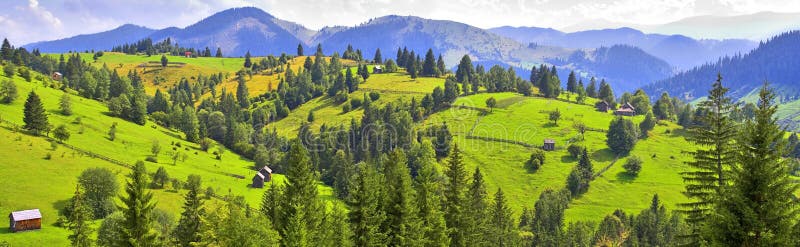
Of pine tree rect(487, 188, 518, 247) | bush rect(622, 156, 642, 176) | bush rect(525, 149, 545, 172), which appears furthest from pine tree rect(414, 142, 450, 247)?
bush rect(622, 156, 642, 176)

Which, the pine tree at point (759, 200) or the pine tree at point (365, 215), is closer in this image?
the pine tree at point (759, 200)

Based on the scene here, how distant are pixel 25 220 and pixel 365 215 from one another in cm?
5796

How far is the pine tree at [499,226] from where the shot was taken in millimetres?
70781

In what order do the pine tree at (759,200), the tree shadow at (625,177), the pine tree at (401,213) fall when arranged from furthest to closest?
1. the tree shadow at (625,177)
2. the pine tree at (401,213)
3. the pine tree at (759,200)

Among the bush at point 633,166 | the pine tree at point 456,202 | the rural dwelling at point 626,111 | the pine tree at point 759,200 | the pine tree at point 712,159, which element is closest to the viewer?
the pine tree at point 759,200

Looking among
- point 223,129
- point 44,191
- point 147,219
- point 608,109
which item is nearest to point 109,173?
point 44,191

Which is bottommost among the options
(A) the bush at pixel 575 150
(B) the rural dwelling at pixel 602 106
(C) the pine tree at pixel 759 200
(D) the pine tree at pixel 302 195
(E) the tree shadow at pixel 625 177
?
(E) the tree shadow at pixel 625 177

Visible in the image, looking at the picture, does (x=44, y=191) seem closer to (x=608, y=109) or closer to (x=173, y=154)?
(x=173, y=154)

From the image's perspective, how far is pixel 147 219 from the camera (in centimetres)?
3784

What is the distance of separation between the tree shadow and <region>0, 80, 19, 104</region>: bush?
15711cm

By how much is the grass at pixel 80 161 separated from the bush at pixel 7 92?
7.11 feet

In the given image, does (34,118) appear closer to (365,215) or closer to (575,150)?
(365,215)

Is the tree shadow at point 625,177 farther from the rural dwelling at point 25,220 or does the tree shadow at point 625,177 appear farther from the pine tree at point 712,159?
the rural dwelling at point 25,220

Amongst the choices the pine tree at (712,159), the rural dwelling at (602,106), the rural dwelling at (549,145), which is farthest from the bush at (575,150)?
the pine tree at (712,159)
